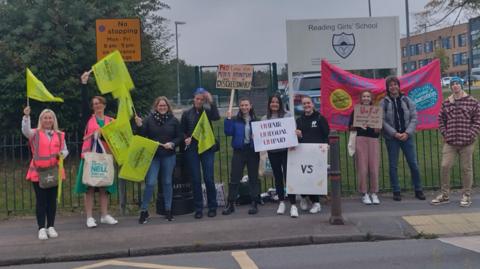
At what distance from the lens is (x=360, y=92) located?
33.7 feet

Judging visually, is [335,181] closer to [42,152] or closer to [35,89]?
[42,152]

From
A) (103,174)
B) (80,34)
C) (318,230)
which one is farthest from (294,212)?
(80,34)

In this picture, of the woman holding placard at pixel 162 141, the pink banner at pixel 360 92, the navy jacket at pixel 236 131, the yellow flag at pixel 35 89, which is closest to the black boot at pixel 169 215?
the woman holding placard at pixel 162 141

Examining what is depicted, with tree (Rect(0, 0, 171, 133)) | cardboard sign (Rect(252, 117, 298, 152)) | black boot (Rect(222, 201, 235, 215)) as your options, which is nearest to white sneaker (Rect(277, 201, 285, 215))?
black boot (Rect(222, 201, 235, 215))

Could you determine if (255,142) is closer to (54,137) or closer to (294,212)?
(294,212)

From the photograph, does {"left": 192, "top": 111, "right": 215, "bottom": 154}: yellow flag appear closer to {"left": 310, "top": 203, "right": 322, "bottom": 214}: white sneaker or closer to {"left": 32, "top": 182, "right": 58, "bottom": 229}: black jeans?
{"left": 310, "top": 203, "right": 322, "bottom": 214}: white sneaker

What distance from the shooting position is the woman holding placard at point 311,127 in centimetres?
884

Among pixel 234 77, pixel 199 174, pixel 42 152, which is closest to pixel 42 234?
pixel 42 152

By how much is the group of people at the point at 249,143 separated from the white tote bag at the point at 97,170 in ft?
0.63

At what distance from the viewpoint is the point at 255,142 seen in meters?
8.73

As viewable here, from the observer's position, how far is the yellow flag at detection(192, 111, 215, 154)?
865 cm

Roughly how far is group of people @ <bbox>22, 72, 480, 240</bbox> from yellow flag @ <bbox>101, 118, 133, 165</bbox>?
13 cm

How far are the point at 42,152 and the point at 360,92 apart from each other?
18.1 ft

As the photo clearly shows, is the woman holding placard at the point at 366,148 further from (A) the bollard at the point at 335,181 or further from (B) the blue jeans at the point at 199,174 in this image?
(B) the blue jeans at the point at 199,174
